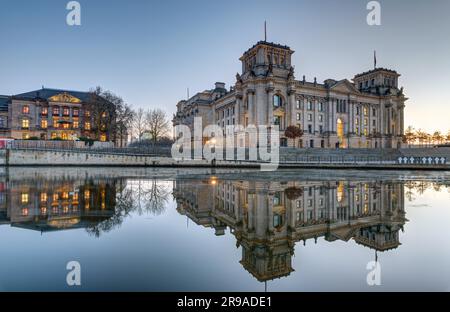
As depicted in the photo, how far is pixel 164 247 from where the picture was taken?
19.8 feet

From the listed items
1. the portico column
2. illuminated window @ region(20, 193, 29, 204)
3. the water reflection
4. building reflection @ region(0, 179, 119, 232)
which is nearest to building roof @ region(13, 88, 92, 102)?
the portico column

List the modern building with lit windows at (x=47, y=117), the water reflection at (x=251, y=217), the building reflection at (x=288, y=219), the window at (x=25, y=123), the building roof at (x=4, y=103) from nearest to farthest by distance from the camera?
1. the building reflection at (x=288, y=219)
2. the water reflection at (x=251, y=217)
3. the modern building with lit windows at (x=47, y=117)
4. the window at (x=25, y=123)
5. the building roof at (x=4, y=103)

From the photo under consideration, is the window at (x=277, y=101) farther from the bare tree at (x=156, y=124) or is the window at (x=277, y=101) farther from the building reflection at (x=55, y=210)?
the building reflection at (x=55, y=210)

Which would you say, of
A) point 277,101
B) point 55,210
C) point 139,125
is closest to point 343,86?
point 277,101

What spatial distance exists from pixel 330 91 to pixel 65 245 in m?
75.3

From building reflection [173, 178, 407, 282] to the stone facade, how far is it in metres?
51.8

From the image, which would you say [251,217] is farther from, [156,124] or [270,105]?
[156,124]

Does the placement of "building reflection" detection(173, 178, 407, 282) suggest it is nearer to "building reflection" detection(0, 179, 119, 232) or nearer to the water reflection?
the water reflection

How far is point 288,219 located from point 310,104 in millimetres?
66340

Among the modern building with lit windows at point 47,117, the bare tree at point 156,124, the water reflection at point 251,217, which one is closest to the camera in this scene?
the water reflection at point 251,217

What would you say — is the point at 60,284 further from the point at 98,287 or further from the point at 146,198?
the point at 146,198

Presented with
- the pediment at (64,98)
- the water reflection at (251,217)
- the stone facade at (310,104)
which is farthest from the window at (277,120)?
the pediment at (64,98)

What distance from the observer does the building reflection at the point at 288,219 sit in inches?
225

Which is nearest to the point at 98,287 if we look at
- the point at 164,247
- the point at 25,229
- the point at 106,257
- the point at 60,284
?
the point at 60,284
